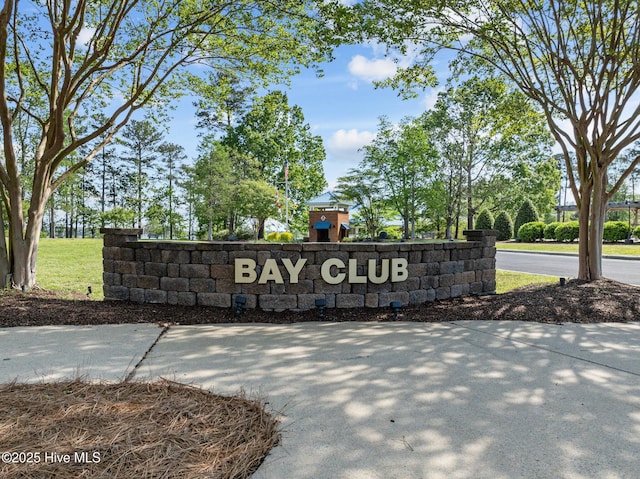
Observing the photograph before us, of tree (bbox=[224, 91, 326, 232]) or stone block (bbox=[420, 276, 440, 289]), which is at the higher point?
tree (bbox=[224, 91, 326, 232])

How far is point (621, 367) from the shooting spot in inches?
131

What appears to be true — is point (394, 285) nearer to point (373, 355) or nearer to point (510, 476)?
point (373, 355)

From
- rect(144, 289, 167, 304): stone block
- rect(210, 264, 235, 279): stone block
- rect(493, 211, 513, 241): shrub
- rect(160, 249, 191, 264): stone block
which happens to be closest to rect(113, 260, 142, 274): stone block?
rect(144, 289, 167, 304): stone block

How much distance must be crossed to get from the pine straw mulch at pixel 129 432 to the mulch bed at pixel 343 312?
238cm

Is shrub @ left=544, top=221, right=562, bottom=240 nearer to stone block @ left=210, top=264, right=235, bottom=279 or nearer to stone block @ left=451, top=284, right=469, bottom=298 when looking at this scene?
stone block @ left=451, top=284, right=469, bottom=298

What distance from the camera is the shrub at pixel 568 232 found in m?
24.8

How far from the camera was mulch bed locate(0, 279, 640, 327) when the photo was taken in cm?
493

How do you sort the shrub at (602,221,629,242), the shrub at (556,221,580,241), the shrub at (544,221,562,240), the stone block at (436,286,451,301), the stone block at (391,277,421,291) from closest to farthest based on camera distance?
the stone block at (391,277,421,291)
the stone block at (436,286,451,301)
the shrub at (602,221,629,242)
the shrub at (556,221,580,241)
the shrub at (544,221,562,240)

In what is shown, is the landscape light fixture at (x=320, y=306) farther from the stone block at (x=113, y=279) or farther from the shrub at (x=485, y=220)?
the shrub at (x=485, y=220)

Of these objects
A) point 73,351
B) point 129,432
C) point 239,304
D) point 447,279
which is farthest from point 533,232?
point 129,432

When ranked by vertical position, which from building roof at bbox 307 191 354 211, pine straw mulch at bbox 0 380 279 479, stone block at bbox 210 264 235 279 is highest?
building roof at bbox 307 191 354 211

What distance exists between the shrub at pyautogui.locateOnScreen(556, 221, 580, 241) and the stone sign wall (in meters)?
23.7

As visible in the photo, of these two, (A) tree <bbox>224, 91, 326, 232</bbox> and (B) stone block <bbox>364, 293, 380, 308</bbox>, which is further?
(A) tree <bbox>224, 91, 326, 232</bbox>

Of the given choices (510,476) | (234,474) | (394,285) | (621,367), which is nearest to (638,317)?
(621,367)
